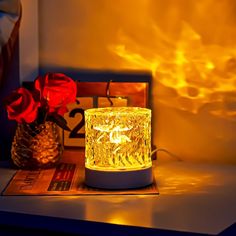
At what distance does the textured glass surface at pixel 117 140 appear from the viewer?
126 centimetres

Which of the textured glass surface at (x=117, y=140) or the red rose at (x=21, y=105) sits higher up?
the red rose at (x=21, y=105)

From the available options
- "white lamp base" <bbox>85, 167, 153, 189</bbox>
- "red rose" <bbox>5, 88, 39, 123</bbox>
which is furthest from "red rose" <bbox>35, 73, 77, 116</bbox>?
"white lamp base" <bbox>85, 167, 153, 189</bbox>

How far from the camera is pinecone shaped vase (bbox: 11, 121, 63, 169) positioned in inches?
54.6

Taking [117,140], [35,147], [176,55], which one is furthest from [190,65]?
[35,147]

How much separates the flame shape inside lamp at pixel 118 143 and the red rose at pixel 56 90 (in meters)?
0.10

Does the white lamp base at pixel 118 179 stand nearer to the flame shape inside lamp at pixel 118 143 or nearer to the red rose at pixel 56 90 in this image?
the flame shape inside lamp at pixel 118 143

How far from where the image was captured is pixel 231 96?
4.79 feet

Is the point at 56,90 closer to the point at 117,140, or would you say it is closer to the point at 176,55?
the point at 117,140

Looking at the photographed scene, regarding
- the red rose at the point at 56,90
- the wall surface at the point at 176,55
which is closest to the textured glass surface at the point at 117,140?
the red rose at the point at 56,90

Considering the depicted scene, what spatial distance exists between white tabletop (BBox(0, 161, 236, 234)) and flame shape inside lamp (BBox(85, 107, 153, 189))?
7 centimetres

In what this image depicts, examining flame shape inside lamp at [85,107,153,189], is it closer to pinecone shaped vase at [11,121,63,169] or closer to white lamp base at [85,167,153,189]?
white lamp base at [85,167,153,189]

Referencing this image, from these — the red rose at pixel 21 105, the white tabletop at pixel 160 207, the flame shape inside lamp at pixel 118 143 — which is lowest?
the white tabletop at pixel 160 207

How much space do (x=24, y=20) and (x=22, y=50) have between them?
0.09m

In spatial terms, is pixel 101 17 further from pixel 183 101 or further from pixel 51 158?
pixel 51 158
